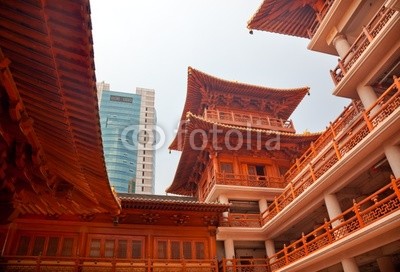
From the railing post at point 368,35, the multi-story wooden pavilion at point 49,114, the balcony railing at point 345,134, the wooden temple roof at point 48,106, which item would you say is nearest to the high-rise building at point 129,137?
the balcony railing at point 345,134

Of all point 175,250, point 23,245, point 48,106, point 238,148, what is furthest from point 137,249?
point 48,106

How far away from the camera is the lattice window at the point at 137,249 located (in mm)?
13983

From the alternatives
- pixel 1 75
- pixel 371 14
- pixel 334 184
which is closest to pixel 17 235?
pixel 1 75

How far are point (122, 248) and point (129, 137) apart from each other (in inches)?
2891

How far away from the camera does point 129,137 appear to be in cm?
8538

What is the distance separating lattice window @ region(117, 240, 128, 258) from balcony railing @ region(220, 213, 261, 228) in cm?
594

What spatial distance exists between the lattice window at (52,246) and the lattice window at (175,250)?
5.15 meters

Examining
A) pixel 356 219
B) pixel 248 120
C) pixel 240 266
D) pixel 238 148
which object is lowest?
pixel 240 266

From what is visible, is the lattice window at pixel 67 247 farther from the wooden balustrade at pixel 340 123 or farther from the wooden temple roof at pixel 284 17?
the wooden temple roof at pixel 284 17

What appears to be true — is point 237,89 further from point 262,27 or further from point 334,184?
point 334,184

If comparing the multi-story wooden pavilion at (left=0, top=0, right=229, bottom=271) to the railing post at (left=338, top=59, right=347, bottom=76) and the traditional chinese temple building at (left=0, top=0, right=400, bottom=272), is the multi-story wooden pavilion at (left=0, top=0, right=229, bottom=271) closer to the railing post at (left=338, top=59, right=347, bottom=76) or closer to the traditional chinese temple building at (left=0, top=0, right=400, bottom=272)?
the traditional chinese temple building at (left=0, top=0, right=400, bottom=272)

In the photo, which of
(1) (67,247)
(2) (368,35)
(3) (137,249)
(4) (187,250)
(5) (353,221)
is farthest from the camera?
(4) (187,250)

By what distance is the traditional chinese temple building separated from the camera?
313 centimetres

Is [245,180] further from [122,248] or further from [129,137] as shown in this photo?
[129,137]
